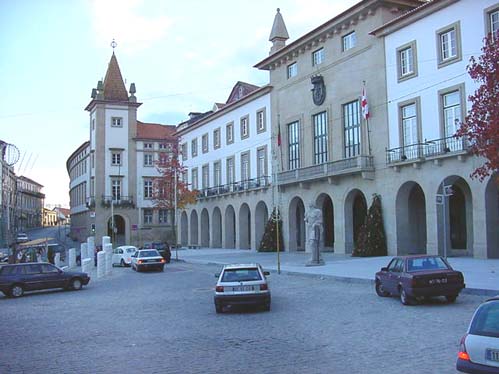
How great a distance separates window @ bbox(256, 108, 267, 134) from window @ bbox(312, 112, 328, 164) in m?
8.19

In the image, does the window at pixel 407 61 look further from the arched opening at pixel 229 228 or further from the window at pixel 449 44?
the arched opening at pixel 229 228

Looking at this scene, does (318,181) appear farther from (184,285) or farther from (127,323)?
(127,323)

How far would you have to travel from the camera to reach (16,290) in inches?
920

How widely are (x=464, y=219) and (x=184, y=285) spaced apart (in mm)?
18941

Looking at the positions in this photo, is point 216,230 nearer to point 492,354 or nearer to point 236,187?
point 236,187

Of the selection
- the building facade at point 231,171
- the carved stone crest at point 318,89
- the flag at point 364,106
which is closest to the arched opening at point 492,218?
the flag at point 364,106

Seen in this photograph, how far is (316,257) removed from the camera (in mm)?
31094

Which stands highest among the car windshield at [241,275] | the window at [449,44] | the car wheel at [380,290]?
the window at [449,44]

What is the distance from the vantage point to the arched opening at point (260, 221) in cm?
5256

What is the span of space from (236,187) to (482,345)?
5002 centimetres

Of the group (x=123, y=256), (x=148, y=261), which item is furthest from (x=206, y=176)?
(x=148, y=261)

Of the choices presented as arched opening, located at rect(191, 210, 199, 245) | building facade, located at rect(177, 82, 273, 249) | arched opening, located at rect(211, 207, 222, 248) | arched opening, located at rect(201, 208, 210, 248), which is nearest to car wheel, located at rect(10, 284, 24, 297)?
building facade, located at rect(177, 82, 273, 249)

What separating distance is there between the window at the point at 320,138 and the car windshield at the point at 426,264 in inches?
1060

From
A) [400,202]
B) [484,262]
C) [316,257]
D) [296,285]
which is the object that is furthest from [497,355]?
[400,202]
